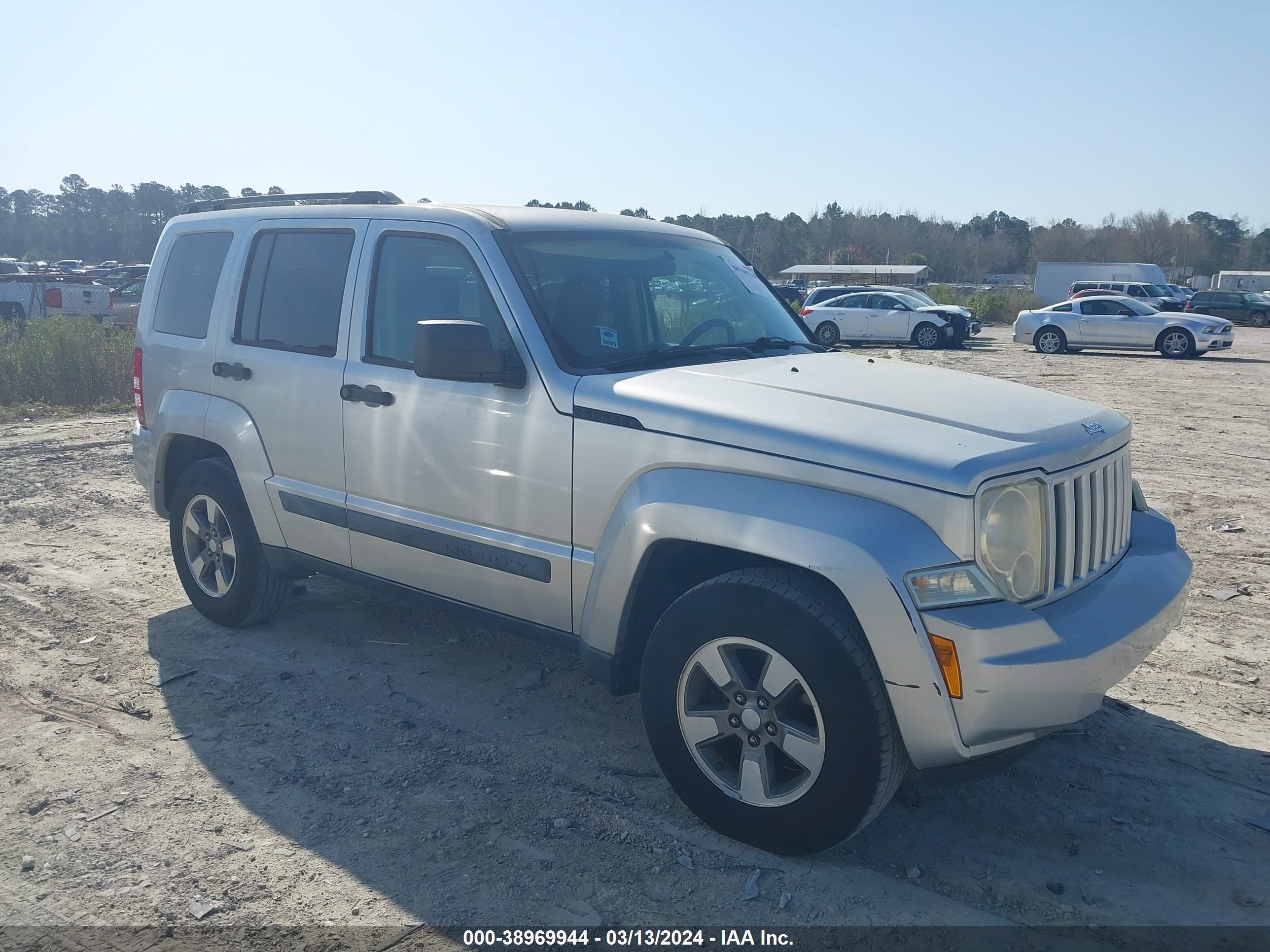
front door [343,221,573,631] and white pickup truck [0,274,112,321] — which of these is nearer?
front door [343,221,573,631]

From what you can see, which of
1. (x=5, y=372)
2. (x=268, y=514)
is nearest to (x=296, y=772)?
(x=268, y=514)

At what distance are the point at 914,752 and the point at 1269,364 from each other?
2420 centimetres

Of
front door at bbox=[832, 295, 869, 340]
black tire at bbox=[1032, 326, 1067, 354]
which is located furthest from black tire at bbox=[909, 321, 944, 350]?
black tire at bbox=[1032, 326, 1067, 354]

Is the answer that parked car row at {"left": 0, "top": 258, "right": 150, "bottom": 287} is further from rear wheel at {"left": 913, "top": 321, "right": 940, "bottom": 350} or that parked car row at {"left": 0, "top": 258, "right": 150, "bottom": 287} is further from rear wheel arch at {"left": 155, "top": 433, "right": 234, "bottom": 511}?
rear wheel at {"left": 913, "top": 321, "right": 940, "bottom": 350}

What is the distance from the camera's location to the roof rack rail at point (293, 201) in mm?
4715

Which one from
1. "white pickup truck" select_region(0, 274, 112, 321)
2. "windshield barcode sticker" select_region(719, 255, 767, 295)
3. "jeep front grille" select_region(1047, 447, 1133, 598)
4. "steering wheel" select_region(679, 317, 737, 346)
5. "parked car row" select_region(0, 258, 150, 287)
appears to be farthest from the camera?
"parked car row" select_region(0, 258, 150, 287)

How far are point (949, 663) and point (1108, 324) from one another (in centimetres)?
2542

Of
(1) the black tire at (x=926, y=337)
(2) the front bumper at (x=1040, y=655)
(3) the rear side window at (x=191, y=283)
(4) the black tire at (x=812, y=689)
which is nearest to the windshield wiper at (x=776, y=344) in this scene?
(4) the black tire at (x=812, y=689)

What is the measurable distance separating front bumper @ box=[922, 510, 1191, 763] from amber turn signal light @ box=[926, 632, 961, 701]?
16mm

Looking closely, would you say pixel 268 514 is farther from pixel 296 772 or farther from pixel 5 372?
pixel 5 372

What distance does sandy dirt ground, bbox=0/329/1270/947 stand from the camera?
305 centimetres

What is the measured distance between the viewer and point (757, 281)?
5.05 meters

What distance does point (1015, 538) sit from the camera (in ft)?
9.98

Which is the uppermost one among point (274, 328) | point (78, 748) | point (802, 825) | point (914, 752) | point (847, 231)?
point (847, 231)
